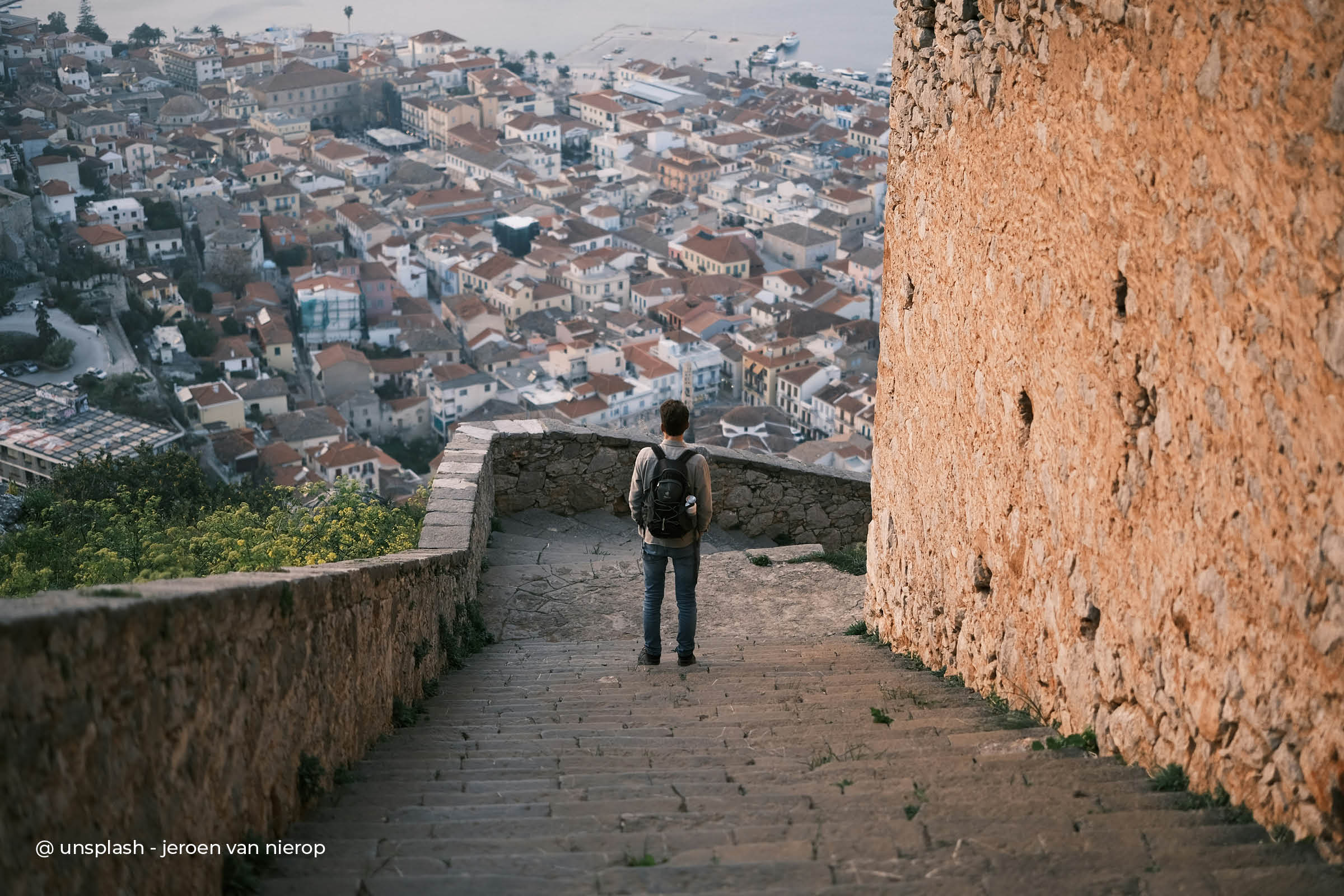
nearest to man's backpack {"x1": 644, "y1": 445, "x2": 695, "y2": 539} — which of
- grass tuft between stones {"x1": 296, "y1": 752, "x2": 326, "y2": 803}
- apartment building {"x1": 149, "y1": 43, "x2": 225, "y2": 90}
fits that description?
grass tuft between stones {"x1": 296, "y1": 752, "x2": 326, "y2": 803}

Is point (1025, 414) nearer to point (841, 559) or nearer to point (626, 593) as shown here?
point (626, 593)

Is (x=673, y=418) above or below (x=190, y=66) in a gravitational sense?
above

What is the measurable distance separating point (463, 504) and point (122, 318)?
3541 cm

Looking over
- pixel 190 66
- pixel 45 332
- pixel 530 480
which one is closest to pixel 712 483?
pixel 530 480

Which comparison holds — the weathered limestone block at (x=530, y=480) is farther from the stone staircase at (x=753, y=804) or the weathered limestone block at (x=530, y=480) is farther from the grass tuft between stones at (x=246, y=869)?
the grass tuft between stones at (x=246, y=869)

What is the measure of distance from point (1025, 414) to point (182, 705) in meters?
2.46

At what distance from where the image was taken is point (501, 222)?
2062 inches

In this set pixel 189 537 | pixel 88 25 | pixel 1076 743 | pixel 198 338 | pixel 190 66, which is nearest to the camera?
pixel 1076 743

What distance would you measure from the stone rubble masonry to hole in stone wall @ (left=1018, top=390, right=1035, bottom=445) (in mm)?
1878

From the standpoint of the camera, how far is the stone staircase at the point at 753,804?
2264 millimetres

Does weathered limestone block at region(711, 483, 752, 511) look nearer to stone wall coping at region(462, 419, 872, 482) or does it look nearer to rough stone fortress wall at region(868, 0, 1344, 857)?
stone wall coping at region(462, 419, 872, 482)

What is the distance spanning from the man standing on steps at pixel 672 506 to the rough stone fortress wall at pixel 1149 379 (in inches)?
33.9

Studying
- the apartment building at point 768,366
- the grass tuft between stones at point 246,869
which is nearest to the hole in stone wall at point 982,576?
the grass tuft between stones at point 246,869

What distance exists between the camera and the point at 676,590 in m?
4.71
